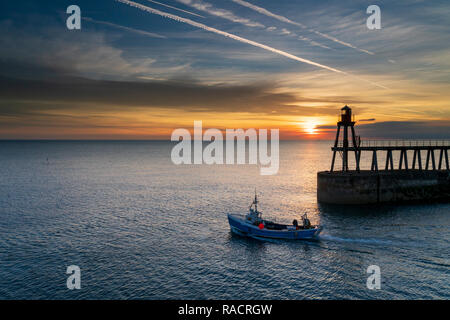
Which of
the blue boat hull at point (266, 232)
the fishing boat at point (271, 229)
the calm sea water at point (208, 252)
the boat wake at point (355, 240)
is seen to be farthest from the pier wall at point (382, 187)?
the blue boat hull at point (266, 232)

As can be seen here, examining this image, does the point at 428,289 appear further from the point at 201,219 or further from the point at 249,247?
the point at 201,219

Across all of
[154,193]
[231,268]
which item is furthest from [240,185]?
[231,268]

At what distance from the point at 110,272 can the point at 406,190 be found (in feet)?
202

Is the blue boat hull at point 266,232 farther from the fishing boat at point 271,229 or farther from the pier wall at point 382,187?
the pier wall at point 382,187

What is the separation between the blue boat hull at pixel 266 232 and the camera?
142 ft

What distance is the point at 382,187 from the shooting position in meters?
64.0

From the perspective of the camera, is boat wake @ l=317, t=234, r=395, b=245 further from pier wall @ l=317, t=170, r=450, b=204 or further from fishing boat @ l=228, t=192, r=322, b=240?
pier wall @ l=317, t=170, r=450, b=204

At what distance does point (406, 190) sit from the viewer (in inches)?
2596

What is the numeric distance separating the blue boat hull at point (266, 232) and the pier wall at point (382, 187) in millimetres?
21610

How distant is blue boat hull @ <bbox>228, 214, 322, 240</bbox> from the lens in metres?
43.2

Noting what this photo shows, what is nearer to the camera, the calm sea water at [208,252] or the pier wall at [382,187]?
the calm sea water at [208,252]

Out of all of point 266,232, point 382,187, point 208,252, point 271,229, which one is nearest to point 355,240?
point 271,229
